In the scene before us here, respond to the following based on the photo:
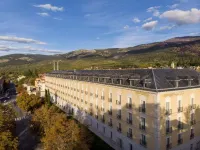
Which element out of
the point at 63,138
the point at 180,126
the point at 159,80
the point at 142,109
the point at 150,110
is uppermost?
the point at 159,80

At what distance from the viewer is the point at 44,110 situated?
38.5m

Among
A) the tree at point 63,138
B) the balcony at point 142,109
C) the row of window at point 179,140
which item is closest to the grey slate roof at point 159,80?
the balcony at point 142,109

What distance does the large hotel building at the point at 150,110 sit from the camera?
98.1 ft

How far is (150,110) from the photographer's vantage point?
98.9ft

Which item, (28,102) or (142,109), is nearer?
(142,109)

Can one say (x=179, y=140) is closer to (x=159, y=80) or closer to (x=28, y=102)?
A: (x=159, y=80)

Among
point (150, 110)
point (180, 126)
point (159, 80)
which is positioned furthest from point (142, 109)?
point (180, 126)

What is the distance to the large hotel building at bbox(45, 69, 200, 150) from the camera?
29906mm

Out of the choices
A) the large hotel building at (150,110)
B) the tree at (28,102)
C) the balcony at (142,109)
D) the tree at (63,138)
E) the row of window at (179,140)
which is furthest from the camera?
the tree at (28,102)

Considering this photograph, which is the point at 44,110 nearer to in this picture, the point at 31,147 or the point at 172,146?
the point at 31,147

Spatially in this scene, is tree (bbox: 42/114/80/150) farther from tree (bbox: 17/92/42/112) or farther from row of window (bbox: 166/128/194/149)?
tree (bbox: 17/92/42/112)

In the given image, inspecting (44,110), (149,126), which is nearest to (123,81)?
(149,126)

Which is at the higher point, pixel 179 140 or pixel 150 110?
pixel 150 110

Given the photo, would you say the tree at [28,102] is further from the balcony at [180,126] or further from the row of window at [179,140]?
the balcony at [180,126]
